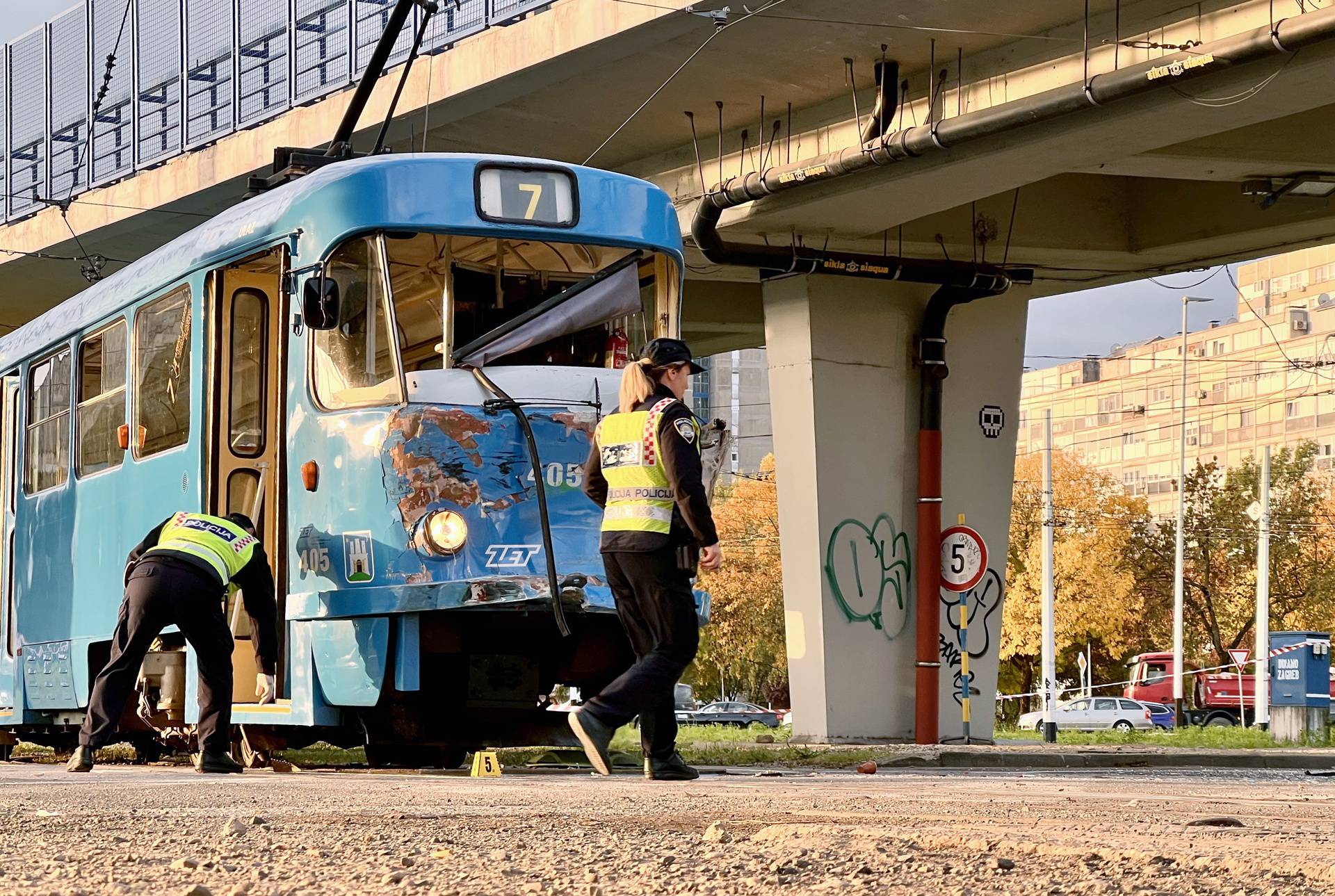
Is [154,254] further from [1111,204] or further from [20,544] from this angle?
[1111,204]

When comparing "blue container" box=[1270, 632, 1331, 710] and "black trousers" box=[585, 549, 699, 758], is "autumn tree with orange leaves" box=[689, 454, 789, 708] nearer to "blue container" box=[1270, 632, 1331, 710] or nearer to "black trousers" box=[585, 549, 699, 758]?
"blue container" box=[1270, 632, 1331, 710]

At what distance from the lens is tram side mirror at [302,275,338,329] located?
10.6 m

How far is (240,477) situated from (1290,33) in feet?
23.8

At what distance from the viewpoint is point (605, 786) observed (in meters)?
8.52

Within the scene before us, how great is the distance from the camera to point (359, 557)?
10516mm

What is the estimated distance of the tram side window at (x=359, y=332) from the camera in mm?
10648

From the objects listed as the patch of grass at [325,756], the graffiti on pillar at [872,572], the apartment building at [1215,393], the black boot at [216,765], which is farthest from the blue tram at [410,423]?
the apartment building at [1215,393]

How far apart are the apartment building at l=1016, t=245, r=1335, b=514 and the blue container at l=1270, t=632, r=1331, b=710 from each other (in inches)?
3082

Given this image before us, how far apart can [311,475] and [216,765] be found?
1.71m

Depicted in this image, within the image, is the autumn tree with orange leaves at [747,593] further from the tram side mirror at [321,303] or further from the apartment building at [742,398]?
the apartment building at [742,398]

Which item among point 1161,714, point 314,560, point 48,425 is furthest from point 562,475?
point 1161,714

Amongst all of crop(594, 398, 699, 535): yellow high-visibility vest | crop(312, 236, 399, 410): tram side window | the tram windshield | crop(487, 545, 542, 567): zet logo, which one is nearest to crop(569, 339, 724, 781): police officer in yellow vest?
crop(594, 398, 699, 535): yellow high-visibility vest

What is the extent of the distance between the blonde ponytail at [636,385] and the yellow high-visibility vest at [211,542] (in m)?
2.37

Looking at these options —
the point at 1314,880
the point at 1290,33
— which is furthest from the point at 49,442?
the point at 1314,880
